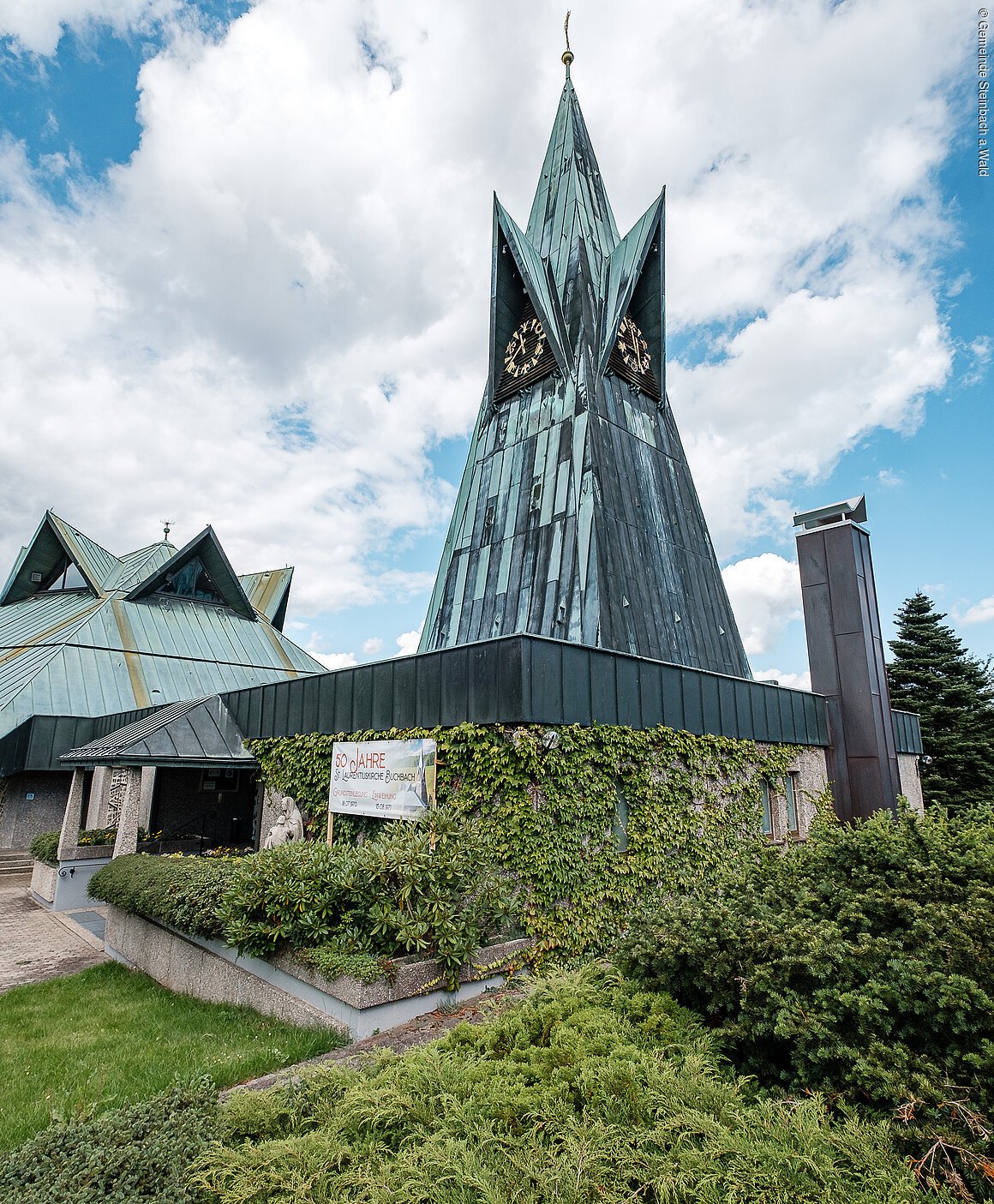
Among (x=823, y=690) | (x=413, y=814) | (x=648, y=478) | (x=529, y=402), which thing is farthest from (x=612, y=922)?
(x=529, y=402)

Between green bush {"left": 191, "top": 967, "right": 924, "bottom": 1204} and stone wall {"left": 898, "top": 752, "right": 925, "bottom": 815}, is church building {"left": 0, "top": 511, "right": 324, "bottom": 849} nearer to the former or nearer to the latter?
green bush {"left": 191, "top": 967, "right": 924, "bottom": 1204}

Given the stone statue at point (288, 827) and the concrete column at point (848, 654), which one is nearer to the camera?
the stone statue at point (288, 827)

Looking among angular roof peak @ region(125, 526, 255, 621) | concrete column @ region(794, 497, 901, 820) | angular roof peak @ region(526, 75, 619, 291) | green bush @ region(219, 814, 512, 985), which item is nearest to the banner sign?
green bush @ region(219, 814, 512, 985)

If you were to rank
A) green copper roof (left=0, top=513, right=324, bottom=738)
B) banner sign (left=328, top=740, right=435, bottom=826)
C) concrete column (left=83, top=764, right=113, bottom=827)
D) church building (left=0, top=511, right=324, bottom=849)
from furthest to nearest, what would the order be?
green copper roof (left=0, top=513, right=324, bottom=738)
church building (left=0, top=511, right=324, bottom=849)
concrete column (left=83, top=764, right=113, bottom=827)
banner sign (left=328, top=740, right=435, bottom=826)

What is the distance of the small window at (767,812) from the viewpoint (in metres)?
11.5

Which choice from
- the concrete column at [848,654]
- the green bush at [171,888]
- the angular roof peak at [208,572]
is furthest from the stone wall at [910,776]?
the angular roof peak at [208,572]

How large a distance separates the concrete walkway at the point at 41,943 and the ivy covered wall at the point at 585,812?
419cm

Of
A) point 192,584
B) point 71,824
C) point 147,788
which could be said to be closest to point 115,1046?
point 147,788

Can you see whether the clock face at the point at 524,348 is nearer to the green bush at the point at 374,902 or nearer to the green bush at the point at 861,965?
the green bush at the point at 374,902

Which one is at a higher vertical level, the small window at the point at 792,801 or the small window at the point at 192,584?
the small window at the point at 192,584

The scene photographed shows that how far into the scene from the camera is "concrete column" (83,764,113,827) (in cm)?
1425

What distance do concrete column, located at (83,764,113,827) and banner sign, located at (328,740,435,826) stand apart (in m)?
7.32

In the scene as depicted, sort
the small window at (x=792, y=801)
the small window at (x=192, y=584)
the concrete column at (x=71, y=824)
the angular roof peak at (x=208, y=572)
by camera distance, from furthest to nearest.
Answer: the small window at (x=192, y=584), the angular roof peak at (x=208, y=572), the concrete column at (x=71, y=824), the small window at (x=792, y=801)

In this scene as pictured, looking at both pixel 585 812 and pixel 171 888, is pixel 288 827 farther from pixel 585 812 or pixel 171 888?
pixel 585 812
